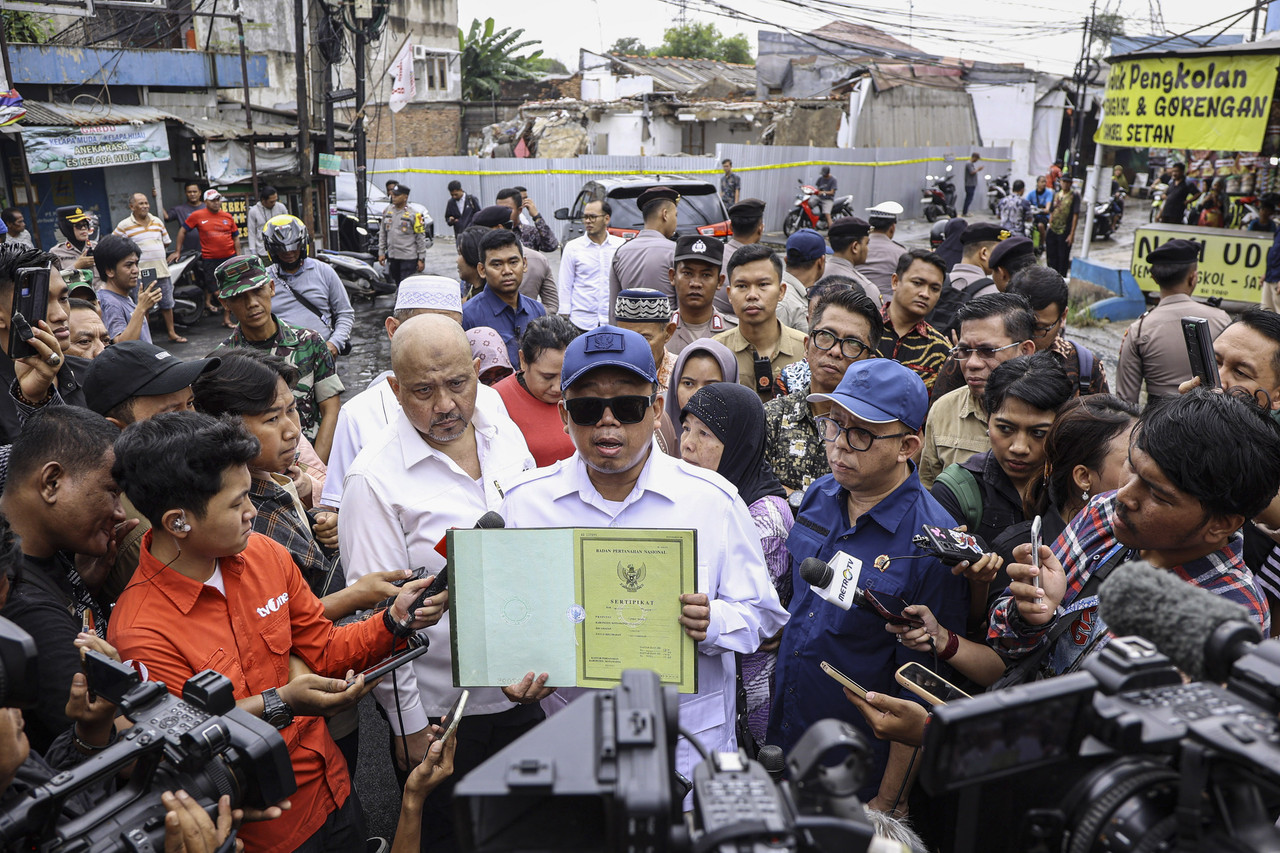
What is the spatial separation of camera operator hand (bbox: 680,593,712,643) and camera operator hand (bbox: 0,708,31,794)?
149 cm

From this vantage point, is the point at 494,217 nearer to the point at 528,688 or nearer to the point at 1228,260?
the point at 528,688

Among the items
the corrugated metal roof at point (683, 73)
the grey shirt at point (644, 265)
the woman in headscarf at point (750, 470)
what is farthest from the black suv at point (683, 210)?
the corrugated metal roof at point (683, 73)

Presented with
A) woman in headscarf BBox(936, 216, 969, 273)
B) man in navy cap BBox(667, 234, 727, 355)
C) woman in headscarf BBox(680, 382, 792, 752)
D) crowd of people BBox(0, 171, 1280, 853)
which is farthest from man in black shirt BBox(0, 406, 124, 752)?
woman in headscarf BBox(936, 216, 969, 273)

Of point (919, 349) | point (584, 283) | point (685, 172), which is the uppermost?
point (685, 172)

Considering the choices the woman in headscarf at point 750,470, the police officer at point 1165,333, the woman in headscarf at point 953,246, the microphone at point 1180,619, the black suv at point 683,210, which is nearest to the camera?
the microphone at point 1180,619

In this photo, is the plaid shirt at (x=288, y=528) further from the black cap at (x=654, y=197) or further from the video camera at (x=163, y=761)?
the black cap at (x=654, y=197)

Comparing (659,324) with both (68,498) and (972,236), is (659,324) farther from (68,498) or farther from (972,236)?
(972,236)

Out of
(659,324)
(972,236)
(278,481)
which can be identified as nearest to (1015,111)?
(972,236)

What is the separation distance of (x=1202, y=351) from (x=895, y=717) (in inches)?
75.9

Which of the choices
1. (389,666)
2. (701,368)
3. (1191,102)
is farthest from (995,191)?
(389,666)

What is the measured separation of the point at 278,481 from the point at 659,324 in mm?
2277

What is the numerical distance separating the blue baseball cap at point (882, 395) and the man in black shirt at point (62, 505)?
228cm

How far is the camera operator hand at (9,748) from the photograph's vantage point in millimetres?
1670

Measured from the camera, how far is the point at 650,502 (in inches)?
102
